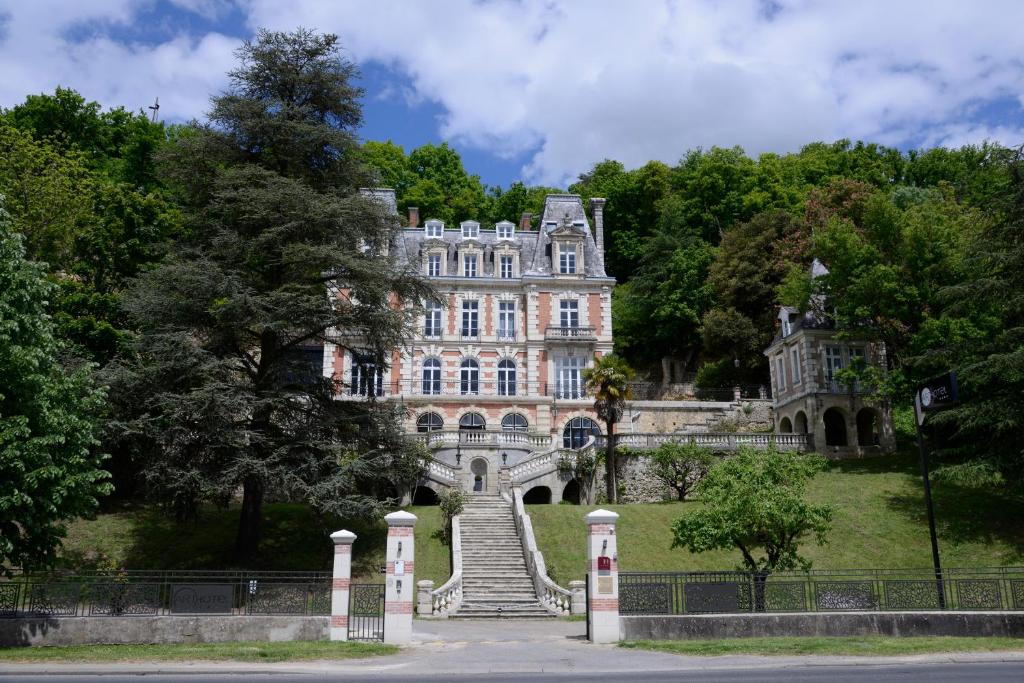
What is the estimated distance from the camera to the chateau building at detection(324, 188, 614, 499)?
150ft

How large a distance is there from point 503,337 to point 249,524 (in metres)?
23.7

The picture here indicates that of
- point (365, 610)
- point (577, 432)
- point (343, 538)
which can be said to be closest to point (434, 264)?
point (577, 432)

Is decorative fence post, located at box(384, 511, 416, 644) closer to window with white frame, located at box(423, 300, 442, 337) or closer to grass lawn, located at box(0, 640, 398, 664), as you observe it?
grass lawn, located at box(0, 640, 398, 664)

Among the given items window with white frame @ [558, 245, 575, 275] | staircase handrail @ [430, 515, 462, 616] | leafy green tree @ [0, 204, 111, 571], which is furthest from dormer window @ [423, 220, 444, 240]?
leafy green tree @ [0, 204, 111, 571]

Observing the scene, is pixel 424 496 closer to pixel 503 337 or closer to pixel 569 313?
pixel 503 337

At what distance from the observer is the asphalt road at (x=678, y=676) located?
12703mm

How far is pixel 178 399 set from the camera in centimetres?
2519

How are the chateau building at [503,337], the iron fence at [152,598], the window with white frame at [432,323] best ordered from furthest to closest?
1. the window with white frame at [432,323]
2. the chateau building at [503,337]
3. the iron fence at [152,598]

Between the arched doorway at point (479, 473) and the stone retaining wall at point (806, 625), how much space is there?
68.9 feet

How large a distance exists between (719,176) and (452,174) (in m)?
22.3

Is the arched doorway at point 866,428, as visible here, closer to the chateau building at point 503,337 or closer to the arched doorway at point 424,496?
the chateau building at point 503,337

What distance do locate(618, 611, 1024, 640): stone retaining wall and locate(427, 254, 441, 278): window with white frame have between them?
34.4 metres

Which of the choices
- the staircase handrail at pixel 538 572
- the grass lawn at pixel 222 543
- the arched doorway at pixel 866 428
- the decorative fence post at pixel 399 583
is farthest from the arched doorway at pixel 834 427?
the decorative fence post at pixel 399 583

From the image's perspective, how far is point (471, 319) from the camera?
48.9 meters
